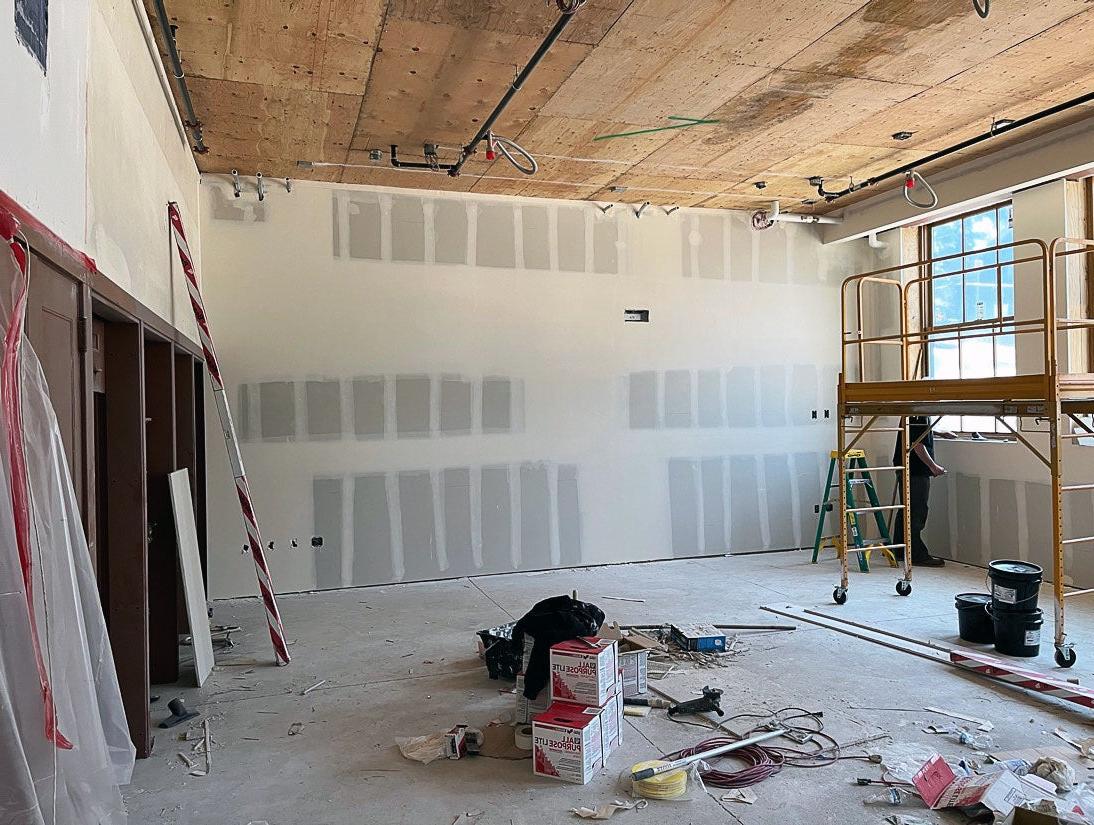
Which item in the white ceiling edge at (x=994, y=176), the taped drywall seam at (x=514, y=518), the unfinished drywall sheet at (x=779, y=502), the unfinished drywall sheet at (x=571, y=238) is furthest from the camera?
the unfinished drywall sheet at (x=779, y=502)

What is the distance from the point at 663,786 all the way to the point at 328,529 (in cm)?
410

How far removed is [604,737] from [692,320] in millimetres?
5003

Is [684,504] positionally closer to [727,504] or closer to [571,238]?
[727,504]

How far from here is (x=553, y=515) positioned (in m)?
6.97

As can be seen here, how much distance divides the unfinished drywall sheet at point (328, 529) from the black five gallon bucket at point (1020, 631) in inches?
185

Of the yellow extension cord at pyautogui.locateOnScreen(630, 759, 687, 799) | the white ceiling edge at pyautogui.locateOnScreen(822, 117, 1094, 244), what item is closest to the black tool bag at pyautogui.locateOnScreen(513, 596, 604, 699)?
the yellow extension cord at pyautogui.locateOnScreen(630, 759, 687, 799)

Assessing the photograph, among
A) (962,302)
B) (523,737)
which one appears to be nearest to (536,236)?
(962,302)

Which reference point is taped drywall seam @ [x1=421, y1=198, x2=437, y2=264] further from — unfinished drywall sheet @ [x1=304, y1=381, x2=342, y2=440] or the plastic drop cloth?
the plastic drop cloth

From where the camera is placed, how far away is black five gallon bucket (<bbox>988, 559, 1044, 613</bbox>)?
4316 mm

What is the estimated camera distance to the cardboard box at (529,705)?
3.33 meters

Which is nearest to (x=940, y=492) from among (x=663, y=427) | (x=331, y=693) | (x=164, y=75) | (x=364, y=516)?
(x=663, y=427)

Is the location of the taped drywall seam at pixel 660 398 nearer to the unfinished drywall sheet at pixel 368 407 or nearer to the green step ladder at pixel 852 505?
the green step ladder at pixel 852 505

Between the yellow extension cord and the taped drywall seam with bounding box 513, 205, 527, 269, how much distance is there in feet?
16.0

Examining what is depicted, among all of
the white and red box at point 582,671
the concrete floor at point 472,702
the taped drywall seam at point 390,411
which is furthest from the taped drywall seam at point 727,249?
the white and red box at point 582,671
